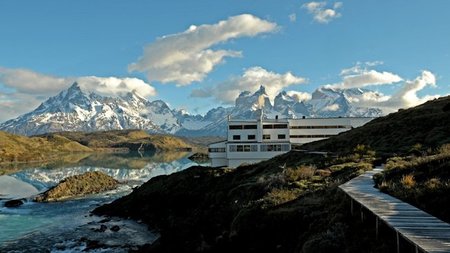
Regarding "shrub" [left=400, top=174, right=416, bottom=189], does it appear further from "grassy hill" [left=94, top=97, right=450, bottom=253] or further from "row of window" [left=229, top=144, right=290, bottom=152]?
"row of window" [left=229, top=144, right=290, bottom=152]

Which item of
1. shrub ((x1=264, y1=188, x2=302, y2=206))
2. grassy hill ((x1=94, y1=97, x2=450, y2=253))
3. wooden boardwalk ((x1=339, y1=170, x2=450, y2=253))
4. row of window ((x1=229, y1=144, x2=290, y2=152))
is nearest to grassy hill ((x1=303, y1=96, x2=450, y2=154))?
grassy hill ((x1=94, y1=97, x2=450, y2=253))

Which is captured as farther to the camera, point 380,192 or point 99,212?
point 99,212

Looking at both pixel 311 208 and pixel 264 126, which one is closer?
pixel 311 208

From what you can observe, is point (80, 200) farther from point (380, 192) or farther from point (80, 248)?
point (380, 192)

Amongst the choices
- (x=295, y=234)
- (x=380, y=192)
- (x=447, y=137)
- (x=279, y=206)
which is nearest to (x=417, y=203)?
(x=380, y=192)

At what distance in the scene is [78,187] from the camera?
9219 centimetres

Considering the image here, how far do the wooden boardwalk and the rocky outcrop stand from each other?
251 feet

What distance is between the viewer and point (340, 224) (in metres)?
15.8

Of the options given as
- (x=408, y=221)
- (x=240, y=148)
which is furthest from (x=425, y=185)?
Answer: (x=240, y=148)

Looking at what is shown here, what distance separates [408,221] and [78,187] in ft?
294

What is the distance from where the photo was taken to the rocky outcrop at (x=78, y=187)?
3254 inches

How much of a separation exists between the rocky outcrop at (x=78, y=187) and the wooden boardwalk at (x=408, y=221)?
7645 centimetres

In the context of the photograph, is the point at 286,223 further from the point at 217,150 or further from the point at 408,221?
the point at 217,150

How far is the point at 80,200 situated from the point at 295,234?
70521 mm
